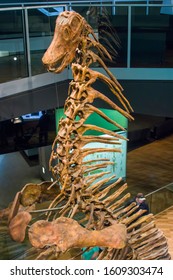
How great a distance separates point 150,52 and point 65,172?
555cm

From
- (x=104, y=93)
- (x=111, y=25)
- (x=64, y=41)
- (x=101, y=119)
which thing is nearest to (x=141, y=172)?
(x=101, y=119)

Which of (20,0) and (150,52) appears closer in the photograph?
(150,52)

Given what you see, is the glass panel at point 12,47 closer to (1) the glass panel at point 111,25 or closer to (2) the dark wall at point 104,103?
(2) the dark wall at point 104,103

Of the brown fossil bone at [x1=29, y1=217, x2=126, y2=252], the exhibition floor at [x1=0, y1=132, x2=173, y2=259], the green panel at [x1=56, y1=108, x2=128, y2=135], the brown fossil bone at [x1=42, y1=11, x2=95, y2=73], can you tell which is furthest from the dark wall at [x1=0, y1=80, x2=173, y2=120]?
the brown fossil bone at [x1=29, y1=217, x2=126, y2=252]

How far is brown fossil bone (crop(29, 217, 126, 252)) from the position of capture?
255cm

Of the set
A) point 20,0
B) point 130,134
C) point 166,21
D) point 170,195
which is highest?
point 20,0

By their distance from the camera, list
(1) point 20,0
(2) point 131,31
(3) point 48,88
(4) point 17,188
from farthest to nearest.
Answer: (1) point 20,0 → (2) point 131,31 → (3) point 48,88 → (4) point 17,188

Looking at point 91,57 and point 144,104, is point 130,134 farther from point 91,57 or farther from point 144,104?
point 91,57

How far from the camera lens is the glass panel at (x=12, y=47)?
6156 millimetres

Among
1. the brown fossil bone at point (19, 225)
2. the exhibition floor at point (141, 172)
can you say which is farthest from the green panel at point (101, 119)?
the brown fossil bone at point (19, 225)

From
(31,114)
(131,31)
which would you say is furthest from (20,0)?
(31,114)

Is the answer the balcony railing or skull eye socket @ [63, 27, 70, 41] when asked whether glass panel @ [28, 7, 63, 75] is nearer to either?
the balcony railing

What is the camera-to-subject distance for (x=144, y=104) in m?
6.90

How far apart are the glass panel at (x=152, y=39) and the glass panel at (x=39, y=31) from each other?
6.24 feet
